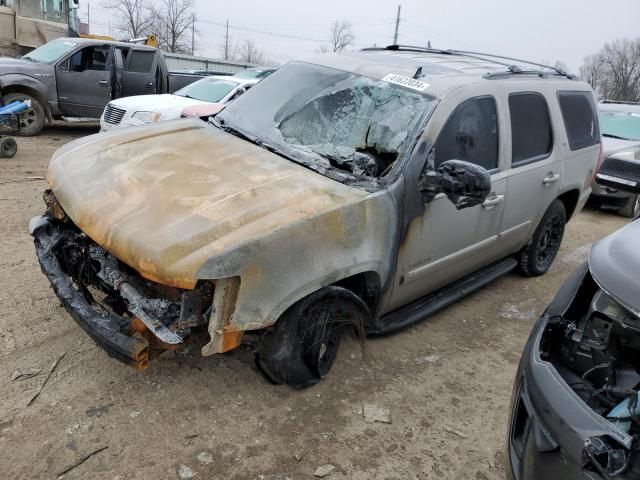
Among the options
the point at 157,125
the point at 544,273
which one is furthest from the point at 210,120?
the point at 544,273

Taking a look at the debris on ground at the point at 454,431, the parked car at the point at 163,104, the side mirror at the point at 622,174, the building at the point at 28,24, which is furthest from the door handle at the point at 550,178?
the building at the point at 28,24

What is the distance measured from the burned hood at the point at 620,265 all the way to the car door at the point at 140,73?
1044cm

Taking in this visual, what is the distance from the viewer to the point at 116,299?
2.85 meters

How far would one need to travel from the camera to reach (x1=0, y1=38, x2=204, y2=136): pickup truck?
30.9ft

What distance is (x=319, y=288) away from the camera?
8.91ft

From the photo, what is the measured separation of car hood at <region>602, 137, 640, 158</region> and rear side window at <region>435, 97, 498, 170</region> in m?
4.80

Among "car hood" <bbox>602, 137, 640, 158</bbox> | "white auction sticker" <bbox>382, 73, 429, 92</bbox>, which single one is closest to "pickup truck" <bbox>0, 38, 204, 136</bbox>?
"white auction sticker" <bbox>382, 73, 429, 92</bbox>

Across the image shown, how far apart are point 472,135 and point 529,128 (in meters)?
0.86

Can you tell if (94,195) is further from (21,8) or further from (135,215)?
(21,8)

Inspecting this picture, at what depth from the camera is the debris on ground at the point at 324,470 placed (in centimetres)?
252

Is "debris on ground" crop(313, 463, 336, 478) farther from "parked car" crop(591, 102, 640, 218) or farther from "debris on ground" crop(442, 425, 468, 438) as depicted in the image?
"parked car" crop(591, 102, 640, 218)

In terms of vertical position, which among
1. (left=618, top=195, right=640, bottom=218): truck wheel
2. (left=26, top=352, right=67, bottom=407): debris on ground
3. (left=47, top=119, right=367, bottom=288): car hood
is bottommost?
(left=618, top=195, right=640, bottom=218): truck wheel

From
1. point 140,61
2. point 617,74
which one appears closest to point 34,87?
point 140,61

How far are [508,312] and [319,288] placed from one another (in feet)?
8.01
